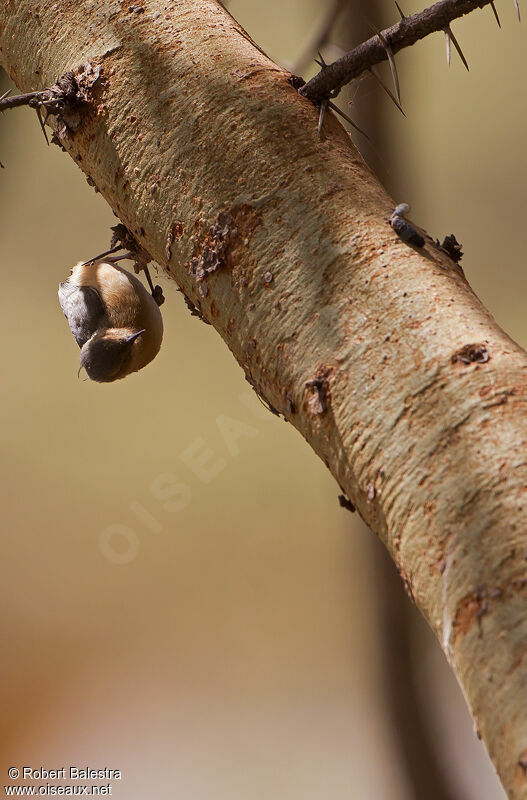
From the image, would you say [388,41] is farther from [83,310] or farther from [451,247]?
[83,310]

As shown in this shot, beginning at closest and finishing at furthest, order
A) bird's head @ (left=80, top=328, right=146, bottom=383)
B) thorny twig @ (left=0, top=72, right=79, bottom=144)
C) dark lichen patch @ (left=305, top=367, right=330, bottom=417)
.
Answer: dark lichen patch @ (left=305, top=367, right=330, bottom=417)
thorny twig @ (left=0, top=72, right=79, bottom=144)
bird's head @ (left=80, top=328, right=146, bottom=383)

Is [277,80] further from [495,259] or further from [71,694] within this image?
[71,694]

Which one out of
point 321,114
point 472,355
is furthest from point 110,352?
point 472,355

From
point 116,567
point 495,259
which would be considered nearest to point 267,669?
point 116,567

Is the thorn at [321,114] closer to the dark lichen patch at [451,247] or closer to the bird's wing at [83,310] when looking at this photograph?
the dark lichen patch at [451,247]

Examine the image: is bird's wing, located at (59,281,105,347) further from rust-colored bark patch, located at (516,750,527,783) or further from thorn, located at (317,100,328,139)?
rust-colored bark patch, located at (516,750,527,783)

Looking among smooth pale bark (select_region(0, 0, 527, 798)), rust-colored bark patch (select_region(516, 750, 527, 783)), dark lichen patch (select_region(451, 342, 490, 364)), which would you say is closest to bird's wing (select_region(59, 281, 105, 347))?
smooth pale bark (select_region(0, 0, 527, 798))
